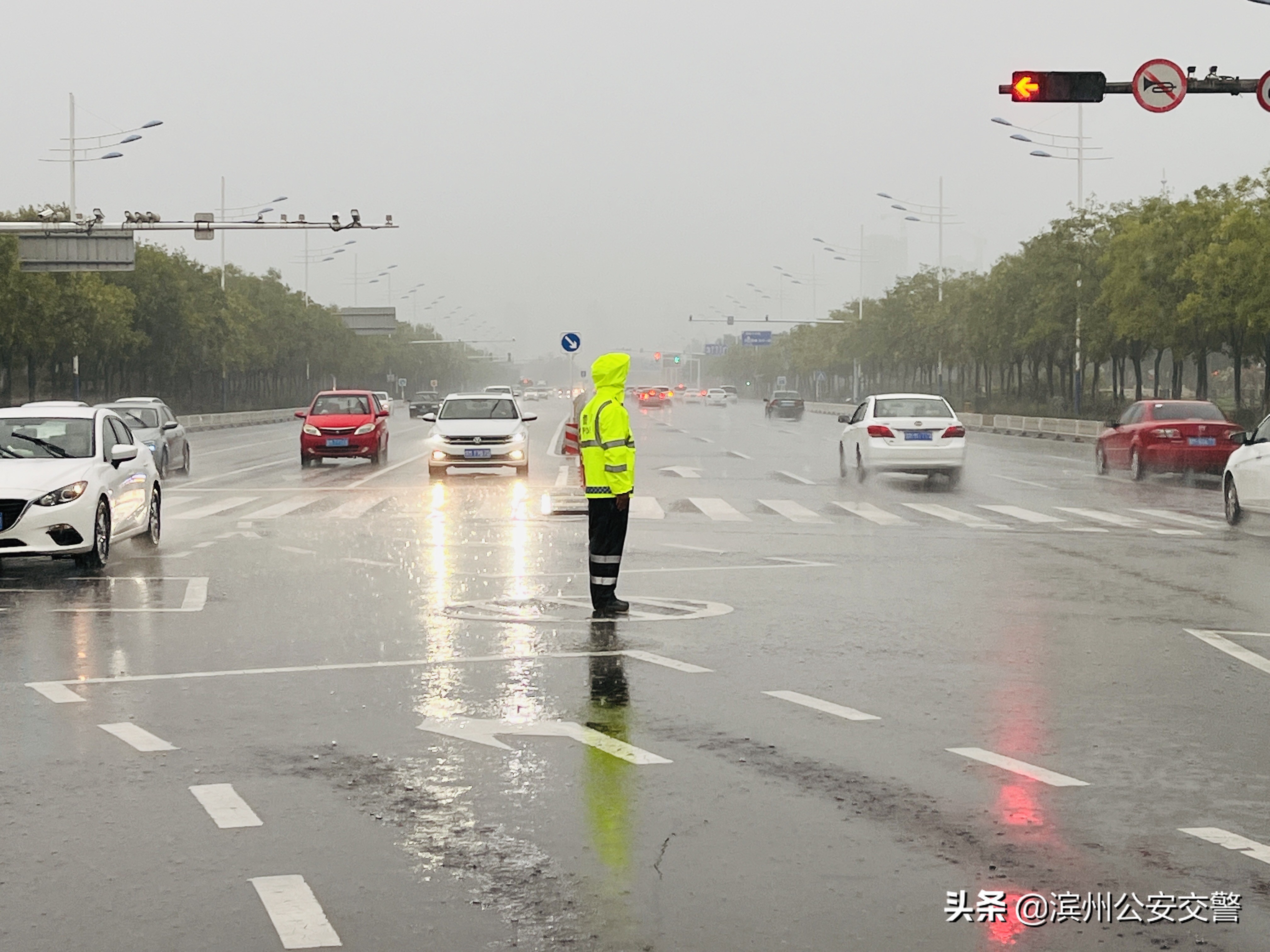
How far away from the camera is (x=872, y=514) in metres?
22.0

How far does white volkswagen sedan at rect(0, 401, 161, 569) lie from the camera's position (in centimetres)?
1428

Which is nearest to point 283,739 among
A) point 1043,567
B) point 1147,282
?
point 1043,567

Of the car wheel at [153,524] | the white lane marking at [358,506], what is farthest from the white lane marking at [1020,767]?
the white lane marking at [358,506]

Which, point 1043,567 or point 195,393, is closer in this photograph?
point 1043,567

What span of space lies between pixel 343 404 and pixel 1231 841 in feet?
104

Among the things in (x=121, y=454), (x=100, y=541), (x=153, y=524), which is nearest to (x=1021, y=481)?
(x=153, y=524)

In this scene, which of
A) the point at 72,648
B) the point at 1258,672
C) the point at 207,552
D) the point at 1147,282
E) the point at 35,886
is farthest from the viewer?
the point at 1147,282

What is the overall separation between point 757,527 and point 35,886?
48.2 feet

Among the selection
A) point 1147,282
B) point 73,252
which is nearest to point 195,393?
point 73,252

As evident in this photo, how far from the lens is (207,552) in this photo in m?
16.7

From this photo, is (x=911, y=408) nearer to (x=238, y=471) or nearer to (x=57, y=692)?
(x=238, y=471)

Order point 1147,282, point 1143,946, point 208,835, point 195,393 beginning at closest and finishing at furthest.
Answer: point 1143,946
point 208,835
point 1147,282
point 195,393

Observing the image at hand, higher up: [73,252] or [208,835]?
[73,252]

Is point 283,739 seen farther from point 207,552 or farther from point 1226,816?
point 207,552
